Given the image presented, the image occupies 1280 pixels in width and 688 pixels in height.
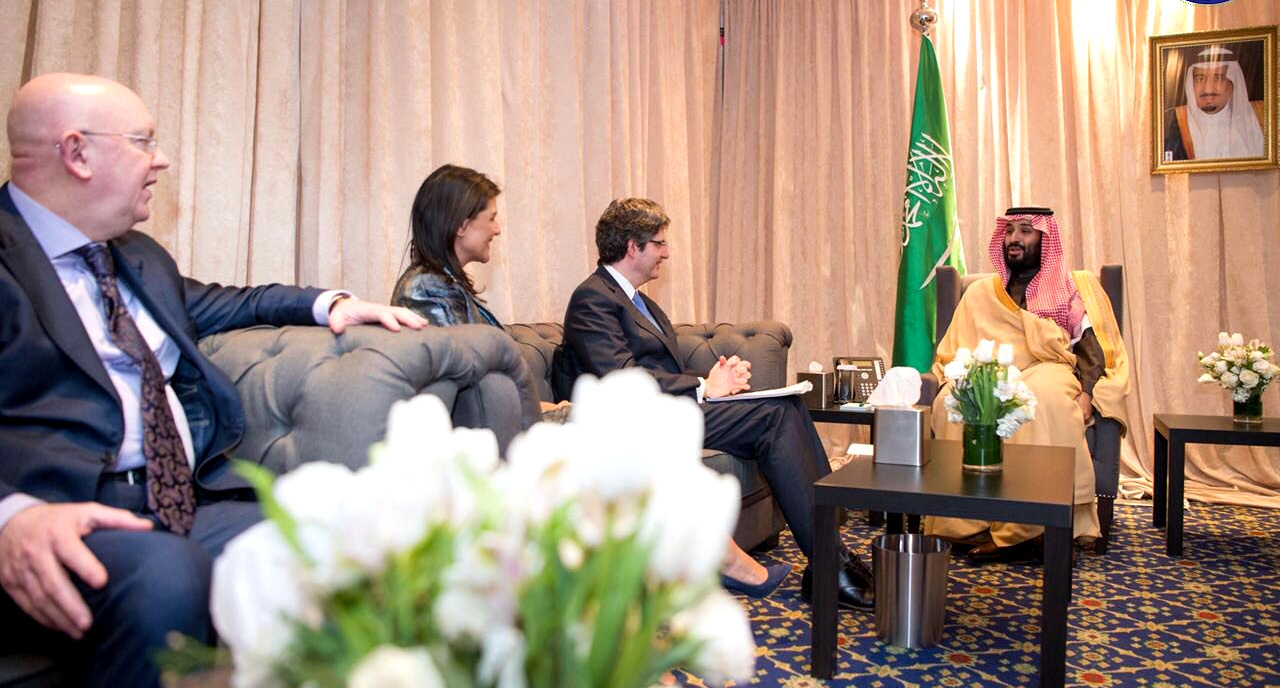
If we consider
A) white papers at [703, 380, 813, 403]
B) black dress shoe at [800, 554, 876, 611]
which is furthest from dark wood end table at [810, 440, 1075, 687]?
white papers at [703, 380, 813, 403]

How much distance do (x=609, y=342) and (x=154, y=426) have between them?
1980 mm

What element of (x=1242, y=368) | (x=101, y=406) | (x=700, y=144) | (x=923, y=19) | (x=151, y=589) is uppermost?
(x=923, y=19)

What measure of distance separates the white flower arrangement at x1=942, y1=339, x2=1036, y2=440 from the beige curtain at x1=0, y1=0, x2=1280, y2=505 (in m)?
1.99

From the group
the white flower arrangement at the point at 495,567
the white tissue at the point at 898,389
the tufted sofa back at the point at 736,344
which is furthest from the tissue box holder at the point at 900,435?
the white flower arrangement at the point at 495,567

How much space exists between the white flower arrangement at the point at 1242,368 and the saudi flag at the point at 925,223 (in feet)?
4.96

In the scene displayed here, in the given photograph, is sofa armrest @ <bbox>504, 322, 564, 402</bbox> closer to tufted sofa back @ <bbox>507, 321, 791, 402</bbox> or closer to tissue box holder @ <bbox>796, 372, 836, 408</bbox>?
tufted sofa back @ <bbox>507, 321, 791, 402</bbox>

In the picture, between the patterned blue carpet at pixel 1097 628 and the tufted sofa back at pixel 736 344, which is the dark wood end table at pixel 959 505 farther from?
the tufted sofa back at pixel 736 344

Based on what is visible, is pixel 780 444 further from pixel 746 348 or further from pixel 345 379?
pixel 345 379

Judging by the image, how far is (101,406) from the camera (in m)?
1.54

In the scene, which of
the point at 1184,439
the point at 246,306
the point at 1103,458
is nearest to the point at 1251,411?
the point at 1184,439

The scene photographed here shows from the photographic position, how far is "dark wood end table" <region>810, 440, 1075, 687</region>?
6.95 feet

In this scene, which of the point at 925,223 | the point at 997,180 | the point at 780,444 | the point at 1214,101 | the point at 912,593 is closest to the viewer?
the point at 912,593

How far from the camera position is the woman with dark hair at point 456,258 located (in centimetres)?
279

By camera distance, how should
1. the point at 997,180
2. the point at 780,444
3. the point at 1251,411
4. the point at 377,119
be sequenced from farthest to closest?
the point at 997,180, the point at 1251,411, the point at 377,119, the point at 780,444
